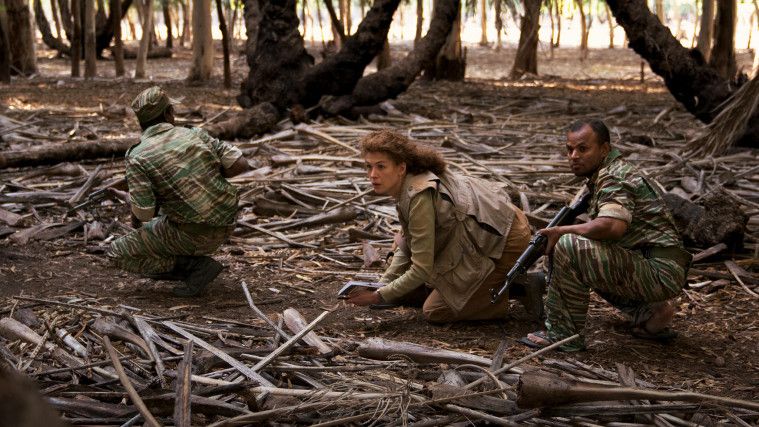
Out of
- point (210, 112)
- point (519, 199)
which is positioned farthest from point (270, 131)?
point (519, 199)

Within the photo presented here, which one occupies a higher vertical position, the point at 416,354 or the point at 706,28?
the point at 706,28

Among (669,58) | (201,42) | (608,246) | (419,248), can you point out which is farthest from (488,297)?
(201,42)

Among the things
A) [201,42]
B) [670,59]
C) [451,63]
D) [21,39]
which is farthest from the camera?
[21,39]

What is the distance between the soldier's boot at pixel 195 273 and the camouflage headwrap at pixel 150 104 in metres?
0.88

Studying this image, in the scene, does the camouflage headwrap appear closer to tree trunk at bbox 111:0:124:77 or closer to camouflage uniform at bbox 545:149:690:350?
camouflage uniform at bbox 545:149:690:350

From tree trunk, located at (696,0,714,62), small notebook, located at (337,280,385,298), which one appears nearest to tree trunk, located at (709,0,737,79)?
tree trunk, located at (696,0,714,62)

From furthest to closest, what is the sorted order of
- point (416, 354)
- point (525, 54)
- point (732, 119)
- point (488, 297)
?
1. point (525, 54)
2. point (732, 119)
3. point (488, 297)
4. point (416, 354)

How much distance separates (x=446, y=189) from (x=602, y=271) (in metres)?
0.89

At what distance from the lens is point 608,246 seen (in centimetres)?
424

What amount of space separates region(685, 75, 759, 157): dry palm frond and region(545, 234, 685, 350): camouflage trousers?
3.12 m

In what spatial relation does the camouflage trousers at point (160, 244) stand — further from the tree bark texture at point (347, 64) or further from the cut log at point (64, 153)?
the tree bark texture at point (347, 64)

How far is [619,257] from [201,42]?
12686mm

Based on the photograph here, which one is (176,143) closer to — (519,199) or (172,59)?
(519,199)

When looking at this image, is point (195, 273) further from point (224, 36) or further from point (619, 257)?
point (224, 36)
